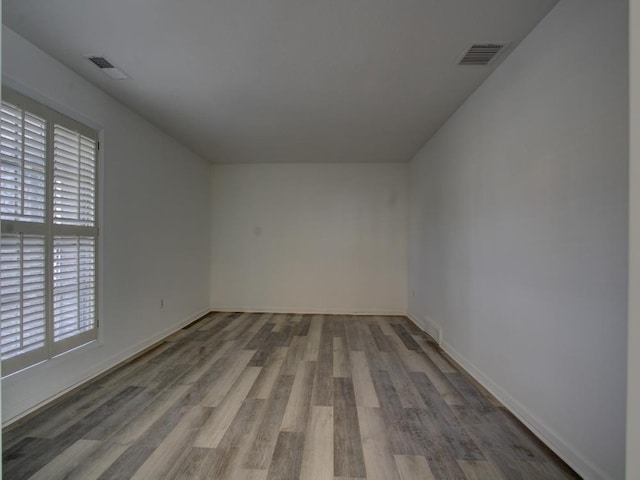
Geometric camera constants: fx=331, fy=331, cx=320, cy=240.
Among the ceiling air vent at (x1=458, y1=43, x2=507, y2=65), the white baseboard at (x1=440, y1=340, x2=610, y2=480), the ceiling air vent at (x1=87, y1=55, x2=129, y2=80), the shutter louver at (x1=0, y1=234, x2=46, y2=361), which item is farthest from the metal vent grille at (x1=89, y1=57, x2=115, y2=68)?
the white baseboard at (x1=440, y1=340, x2=610, y2=480)

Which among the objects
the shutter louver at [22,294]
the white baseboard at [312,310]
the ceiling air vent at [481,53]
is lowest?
the white baseboard at [312,310]

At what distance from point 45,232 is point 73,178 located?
1.76 feet

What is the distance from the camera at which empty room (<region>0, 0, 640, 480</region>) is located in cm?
178

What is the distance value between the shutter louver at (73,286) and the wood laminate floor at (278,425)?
541 mm

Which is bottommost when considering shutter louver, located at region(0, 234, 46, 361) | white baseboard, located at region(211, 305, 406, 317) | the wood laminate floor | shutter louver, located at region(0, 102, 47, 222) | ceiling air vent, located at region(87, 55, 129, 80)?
the wood laminate floor

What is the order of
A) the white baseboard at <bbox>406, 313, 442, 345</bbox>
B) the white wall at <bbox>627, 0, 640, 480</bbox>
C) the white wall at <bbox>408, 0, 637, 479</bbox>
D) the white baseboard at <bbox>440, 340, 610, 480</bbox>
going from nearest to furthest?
the white wall at <bbox>627, 0, 640, 480</bbox> → the white wall at <bbox>408, 0, 637, 479</bbox> → the white baseboard at <bbox>440, 340, 610, 480</bbox> → the white baseboard at <bbox>406, 313, 442, 345</bbox>

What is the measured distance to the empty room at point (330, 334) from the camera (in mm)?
1777

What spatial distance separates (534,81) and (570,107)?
0.44 metres

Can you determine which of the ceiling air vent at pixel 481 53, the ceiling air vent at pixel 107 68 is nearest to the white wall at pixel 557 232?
the ceiling air vent at pixel 481 53

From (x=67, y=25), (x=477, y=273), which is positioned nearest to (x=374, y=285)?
(x=477, y=273)

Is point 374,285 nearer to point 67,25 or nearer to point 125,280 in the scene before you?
point 125,280

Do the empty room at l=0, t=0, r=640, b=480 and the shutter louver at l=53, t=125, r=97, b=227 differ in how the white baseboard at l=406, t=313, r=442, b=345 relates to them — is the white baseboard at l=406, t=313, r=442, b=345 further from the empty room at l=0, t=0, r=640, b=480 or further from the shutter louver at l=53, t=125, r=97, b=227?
the shutter louver at l=53, t=125, r=97, b=227

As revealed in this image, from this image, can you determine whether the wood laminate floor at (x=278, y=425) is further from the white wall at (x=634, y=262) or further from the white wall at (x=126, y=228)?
the white wall at (x=634, y=262)

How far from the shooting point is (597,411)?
168cm
